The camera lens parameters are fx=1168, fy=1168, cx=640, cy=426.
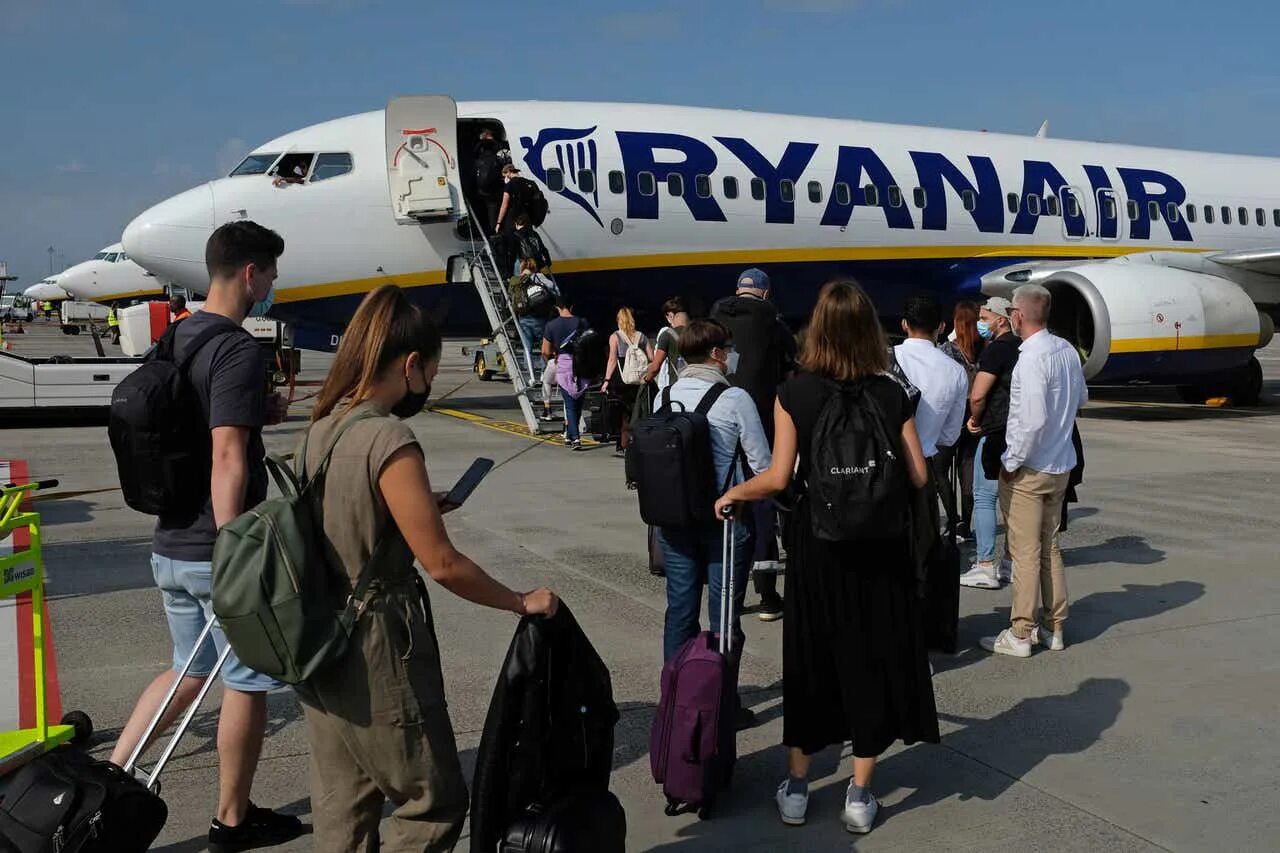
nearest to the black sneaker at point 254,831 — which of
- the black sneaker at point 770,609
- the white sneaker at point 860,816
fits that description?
the white sneaker at point 860,816

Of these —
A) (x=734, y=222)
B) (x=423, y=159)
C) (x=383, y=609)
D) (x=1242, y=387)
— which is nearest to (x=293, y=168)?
(x=423, y=159)

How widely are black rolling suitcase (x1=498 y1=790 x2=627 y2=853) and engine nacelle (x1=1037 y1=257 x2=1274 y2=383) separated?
13.6 m

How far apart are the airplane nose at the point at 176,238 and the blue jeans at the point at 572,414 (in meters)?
4.42

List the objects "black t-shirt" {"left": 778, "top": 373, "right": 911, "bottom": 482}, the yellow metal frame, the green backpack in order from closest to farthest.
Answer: the green backpack → the yellow metal frame → "black t-shirt" {"left": 778, "top": 373, "right": 911, "bottom": 482}

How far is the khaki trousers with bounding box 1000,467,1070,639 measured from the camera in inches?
218

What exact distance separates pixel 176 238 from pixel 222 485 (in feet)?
35.8

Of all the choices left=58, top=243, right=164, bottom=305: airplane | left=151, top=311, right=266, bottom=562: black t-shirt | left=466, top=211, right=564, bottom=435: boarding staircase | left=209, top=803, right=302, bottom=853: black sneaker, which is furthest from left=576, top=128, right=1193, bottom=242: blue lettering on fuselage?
left=58, top=243, right=164, bottom=305: airplane

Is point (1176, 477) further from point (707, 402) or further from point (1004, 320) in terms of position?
point (707, 402)

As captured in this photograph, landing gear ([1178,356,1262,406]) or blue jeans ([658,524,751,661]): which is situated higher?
blue jeans ([658,524,751,661])

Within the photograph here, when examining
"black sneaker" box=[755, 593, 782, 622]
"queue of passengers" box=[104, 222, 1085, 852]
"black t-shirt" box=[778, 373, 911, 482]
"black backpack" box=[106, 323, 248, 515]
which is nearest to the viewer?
"queue of passengers" box=[104, 222, 1085, 852]

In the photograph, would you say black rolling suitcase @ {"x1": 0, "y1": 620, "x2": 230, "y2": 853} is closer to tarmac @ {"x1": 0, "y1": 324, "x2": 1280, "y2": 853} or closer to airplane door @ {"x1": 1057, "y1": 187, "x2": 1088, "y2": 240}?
tarmac @ {"x1": 0, "y1": 324, "x2": 1280, "y2": 853}

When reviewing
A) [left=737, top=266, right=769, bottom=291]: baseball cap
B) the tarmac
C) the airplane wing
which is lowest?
the tarmac

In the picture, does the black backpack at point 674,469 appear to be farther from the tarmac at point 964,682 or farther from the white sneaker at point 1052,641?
the white sneaker at point 1052,641

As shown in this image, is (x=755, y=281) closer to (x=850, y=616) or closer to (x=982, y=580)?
(x=982, y=580)
